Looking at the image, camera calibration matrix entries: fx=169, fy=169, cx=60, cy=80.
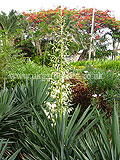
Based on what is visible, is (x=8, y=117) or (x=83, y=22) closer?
(x=8, y=117)

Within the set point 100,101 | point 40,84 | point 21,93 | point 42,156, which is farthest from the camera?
point 100,101

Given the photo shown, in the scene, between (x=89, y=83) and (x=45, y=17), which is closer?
(x=89, y=83)

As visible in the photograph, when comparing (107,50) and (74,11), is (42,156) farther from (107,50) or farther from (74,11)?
(107,50)

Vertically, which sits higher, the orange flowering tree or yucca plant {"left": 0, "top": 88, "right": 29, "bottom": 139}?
the orange flowering tree

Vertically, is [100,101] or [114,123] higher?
[114,123]

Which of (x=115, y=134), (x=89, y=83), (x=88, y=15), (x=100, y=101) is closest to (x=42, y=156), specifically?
(x=115, y=134)

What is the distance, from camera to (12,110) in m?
1.48

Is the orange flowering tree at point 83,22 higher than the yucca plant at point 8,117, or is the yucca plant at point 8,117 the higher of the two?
the orange flowering tree at point 83,22

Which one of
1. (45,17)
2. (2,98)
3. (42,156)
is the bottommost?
(42,156)

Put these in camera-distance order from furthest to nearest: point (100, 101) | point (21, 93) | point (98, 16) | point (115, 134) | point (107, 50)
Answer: point (107, 50) < point (98, 16) < point (100, 101) < point (21, 93) < point (115, 134)

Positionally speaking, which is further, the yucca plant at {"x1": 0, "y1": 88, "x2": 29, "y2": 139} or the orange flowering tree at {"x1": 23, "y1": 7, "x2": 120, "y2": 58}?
the orange flowering tree at {"x1": 23, "y1": 7, "x2": 120, "y2": 58}

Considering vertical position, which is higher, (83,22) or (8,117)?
(83,22)

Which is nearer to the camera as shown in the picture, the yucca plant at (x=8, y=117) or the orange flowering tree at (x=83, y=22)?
the yucca plant at (x=8, y=117)

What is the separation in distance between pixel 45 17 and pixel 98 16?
161 inches
